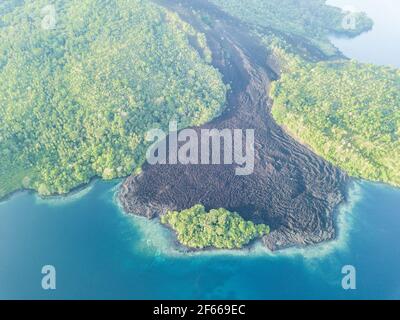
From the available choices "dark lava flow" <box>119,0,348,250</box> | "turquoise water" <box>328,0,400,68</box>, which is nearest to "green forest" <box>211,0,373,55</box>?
"turquoise water" <box>328,0,400,68</box>

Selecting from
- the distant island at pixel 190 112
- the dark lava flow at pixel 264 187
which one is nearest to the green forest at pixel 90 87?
the distant island at pixel 190 112

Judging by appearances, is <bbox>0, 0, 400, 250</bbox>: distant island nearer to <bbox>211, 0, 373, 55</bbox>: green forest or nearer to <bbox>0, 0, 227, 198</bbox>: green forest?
<bbox>0, 0, 227, 198</bbox>: green forest

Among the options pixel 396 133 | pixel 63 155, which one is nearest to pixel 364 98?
pixel 396 133

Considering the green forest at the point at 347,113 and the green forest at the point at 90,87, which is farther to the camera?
the green forest at the point at 347,113

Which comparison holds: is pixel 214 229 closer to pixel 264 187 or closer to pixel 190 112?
pixel 264 187

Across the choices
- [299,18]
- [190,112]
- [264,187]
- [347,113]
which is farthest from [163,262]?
[299,18]

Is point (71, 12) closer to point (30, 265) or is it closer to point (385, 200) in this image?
point (30, 265)

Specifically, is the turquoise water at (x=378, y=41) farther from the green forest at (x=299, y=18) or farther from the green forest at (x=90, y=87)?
the green forest at (x=90, y=87)
